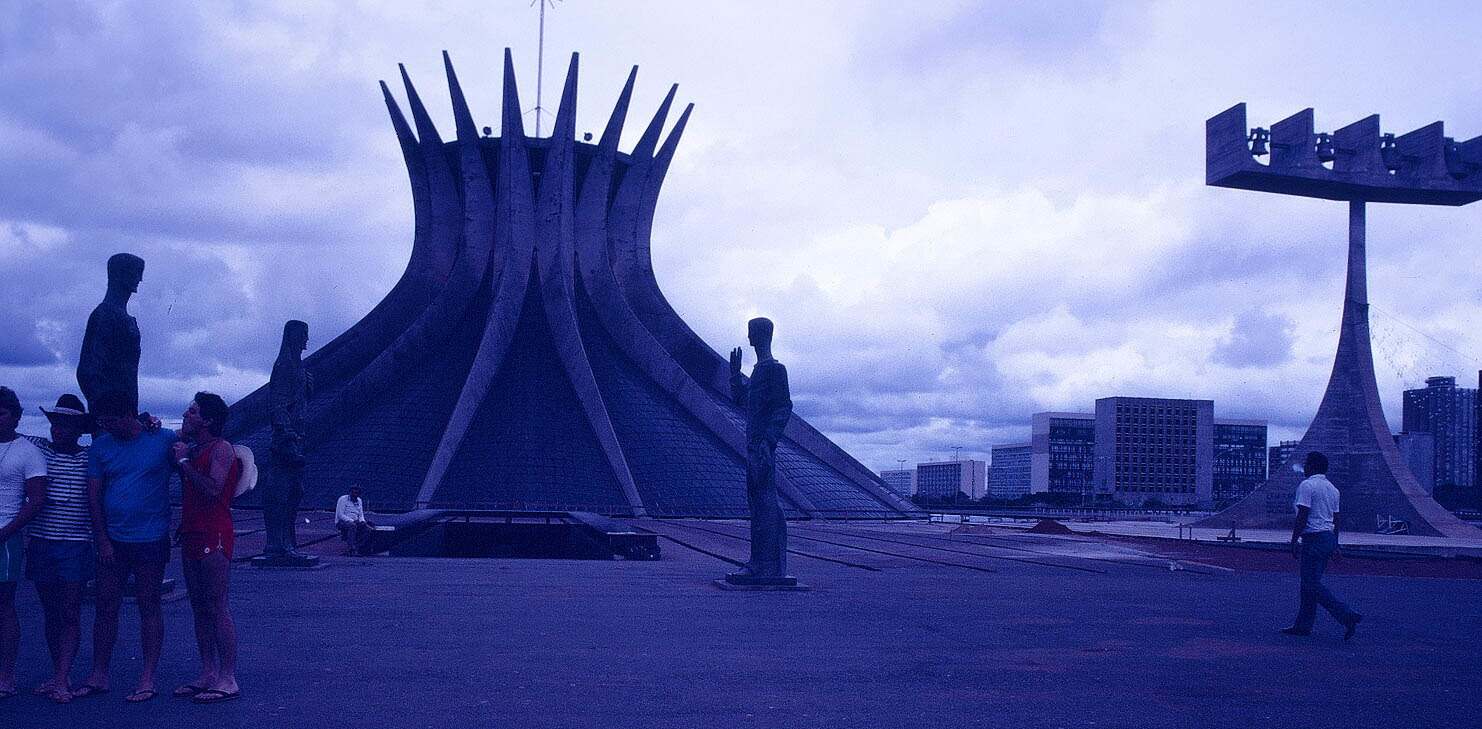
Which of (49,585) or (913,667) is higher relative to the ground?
(49,585)

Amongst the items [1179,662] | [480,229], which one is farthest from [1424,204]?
[1179,662]

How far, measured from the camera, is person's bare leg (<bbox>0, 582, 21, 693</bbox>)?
15.5ft

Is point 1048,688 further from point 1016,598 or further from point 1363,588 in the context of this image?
point 1363,588

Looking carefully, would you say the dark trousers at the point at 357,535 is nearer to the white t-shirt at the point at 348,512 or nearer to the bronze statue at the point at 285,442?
the white t-shirt at the point at 348,512

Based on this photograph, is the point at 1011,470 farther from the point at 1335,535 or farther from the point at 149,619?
the point at 149,619

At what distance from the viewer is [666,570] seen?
1152 cm

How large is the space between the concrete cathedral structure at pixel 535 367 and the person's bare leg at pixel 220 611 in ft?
63.7

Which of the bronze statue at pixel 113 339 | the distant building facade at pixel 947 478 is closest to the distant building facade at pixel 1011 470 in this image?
the distant building facade at pixel 947 478

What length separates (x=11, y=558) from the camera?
4.73 m

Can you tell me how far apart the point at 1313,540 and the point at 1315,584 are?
32cm

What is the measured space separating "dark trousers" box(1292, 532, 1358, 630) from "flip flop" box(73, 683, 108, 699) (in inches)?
279

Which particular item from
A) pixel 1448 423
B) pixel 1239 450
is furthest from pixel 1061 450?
pixel 1448 423

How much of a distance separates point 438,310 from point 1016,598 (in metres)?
23.8

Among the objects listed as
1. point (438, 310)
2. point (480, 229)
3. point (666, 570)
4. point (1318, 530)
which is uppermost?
point (480, 229)
